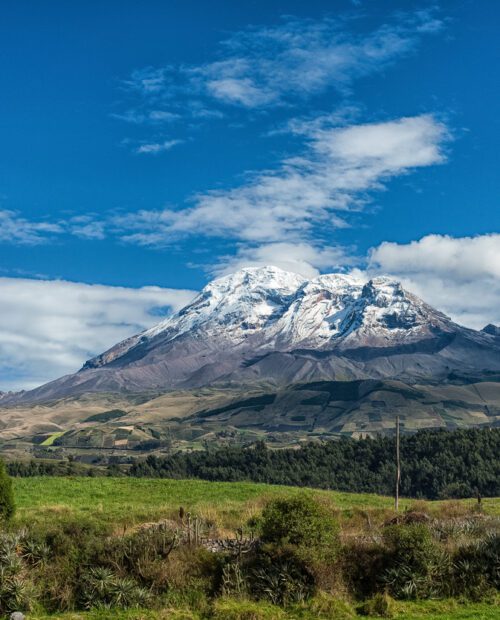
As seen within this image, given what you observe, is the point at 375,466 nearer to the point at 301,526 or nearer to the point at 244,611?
the point at 301,526

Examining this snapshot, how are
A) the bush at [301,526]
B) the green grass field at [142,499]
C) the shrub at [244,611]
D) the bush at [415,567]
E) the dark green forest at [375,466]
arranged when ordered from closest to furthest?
the shrub at [244,611], the bush at [415,567], the bush at [301,526], the green grass field at [142,499], the dark green forest at [375,466]

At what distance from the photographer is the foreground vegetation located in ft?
76.9

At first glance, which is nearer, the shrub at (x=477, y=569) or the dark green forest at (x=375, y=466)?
the shrub at (x=477, y=569)

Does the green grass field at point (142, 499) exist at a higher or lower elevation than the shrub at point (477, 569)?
higher

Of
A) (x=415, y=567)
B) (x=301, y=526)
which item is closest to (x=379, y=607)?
(x=415, y=567)

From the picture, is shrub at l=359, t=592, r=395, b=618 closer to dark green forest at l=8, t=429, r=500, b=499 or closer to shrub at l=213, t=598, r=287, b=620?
shrub at l=213, t=598, r=287, b=620

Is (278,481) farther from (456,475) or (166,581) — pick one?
(166,581)

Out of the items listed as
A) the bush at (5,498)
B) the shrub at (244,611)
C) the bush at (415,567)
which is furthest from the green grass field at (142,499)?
the bush at (415,567)

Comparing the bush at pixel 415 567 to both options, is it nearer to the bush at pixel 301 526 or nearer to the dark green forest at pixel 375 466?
the bush at pixel 301 526

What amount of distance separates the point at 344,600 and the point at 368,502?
25.5 metres

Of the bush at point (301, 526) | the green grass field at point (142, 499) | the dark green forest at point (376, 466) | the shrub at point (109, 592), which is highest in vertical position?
the bush at point (301, 526)

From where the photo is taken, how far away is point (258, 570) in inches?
981

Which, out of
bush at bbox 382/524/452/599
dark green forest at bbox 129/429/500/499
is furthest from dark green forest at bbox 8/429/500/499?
bush at bbox 382/524/452/599

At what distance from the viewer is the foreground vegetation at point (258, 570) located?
23438mm
